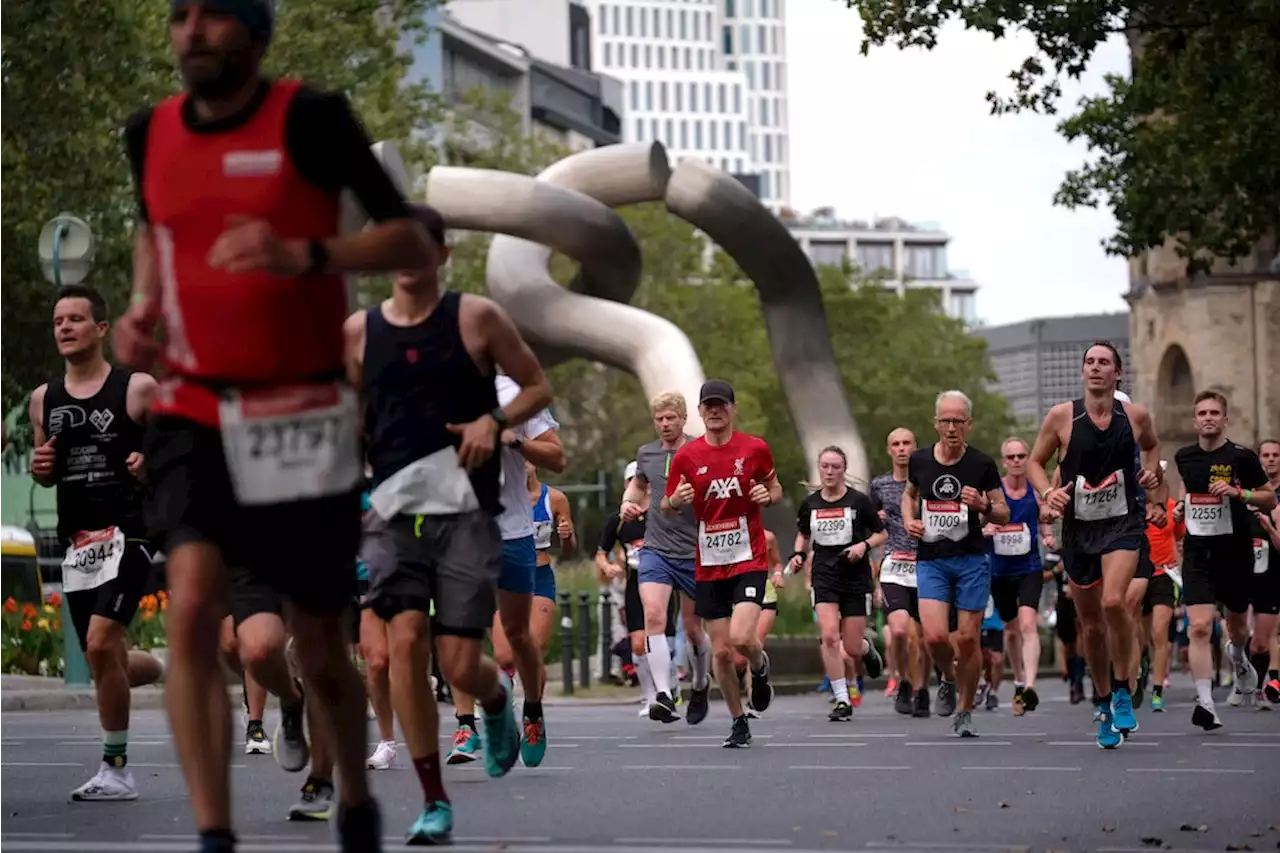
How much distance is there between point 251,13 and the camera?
723 centimetres

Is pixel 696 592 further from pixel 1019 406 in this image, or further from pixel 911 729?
pixel 1019 406

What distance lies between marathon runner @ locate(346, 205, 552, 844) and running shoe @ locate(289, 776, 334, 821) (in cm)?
104

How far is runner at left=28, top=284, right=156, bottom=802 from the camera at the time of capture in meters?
11.8

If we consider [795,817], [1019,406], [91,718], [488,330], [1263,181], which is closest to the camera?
[488,330]

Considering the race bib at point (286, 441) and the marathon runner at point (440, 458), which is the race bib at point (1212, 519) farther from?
the race bib at point (286, 441)

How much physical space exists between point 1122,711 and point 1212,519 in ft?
14.1

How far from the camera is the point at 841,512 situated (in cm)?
2166

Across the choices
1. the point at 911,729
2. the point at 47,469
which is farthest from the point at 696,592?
the point at 47,469

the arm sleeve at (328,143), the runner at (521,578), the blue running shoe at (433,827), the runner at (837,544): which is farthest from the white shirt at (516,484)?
the runner at (837,544)

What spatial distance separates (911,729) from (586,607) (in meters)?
9.93

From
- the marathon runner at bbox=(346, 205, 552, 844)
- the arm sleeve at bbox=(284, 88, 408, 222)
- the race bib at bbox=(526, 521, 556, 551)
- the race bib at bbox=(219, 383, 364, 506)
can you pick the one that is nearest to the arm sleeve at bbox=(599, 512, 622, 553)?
the race bib at bbox=(526, 521, 556, 551)

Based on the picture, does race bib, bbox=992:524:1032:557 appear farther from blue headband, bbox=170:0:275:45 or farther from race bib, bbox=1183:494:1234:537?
blue headband, bbox=170:0:275:45

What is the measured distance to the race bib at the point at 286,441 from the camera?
7.34 m

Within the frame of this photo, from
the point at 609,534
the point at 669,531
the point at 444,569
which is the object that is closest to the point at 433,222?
the point at 444,569
